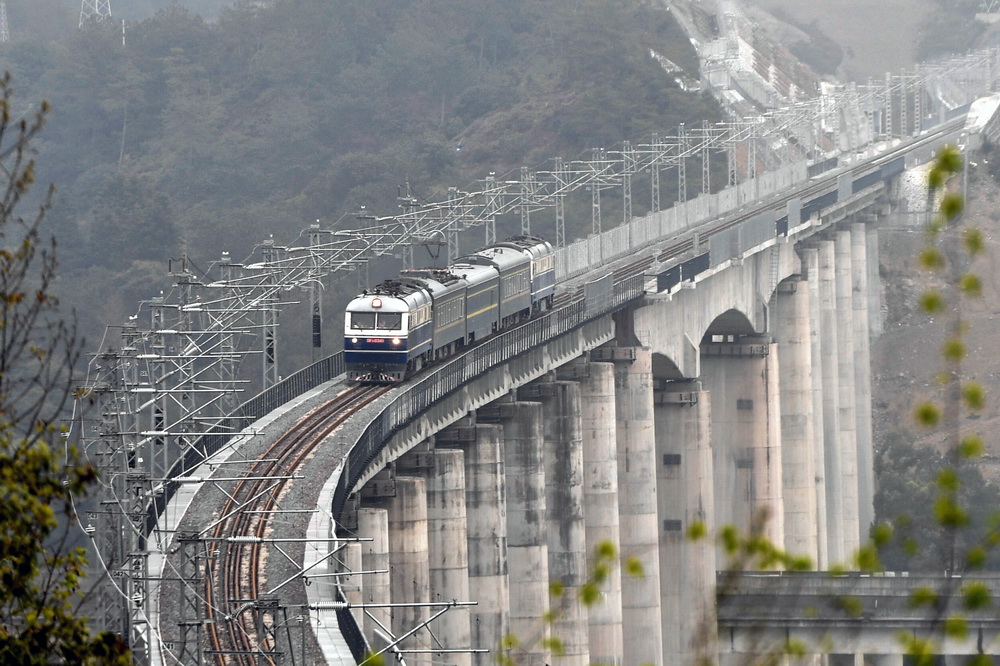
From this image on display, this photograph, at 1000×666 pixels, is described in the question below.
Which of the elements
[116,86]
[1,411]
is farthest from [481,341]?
[116,86]

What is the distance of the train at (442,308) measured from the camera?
54.8 metres

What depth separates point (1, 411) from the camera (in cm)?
1673

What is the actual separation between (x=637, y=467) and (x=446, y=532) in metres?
23.4

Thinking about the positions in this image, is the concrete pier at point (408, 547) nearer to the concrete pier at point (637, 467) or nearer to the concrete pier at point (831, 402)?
the concrete pier at point (637, 467)

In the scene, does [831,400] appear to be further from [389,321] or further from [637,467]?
[389,321]

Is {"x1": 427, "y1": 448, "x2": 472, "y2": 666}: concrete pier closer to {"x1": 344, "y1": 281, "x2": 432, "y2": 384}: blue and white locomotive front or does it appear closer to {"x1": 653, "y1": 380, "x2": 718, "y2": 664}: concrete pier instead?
{"x1": 344, "y1": 281, "x2": 432, "y2": 384}: blue and white locomotive front

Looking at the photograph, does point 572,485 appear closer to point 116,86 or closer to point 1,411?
point 1,411

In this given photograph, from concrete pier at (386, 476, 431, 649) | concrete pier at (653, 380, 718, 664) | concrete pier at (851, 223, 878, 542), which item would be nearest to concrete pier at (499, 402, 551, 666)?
concrete pier at (386, 476, 431, 649)

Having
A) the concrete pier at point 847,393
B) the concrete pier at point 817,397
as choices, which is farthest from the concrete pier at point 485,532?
the concrete pier at point 847,393

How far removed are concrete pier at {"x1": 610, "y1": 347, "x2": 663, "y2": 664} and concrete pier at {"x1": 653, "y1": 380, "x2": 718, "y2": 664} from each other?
4.12 meters

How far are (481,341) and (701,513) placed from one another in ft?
76.7

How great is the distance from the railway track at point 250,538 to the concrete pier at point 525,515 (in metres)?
14.3

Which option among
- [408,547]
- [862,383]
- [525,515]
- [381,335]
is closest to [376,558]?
[408,547]

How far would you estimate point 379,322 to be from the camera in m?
54.9
